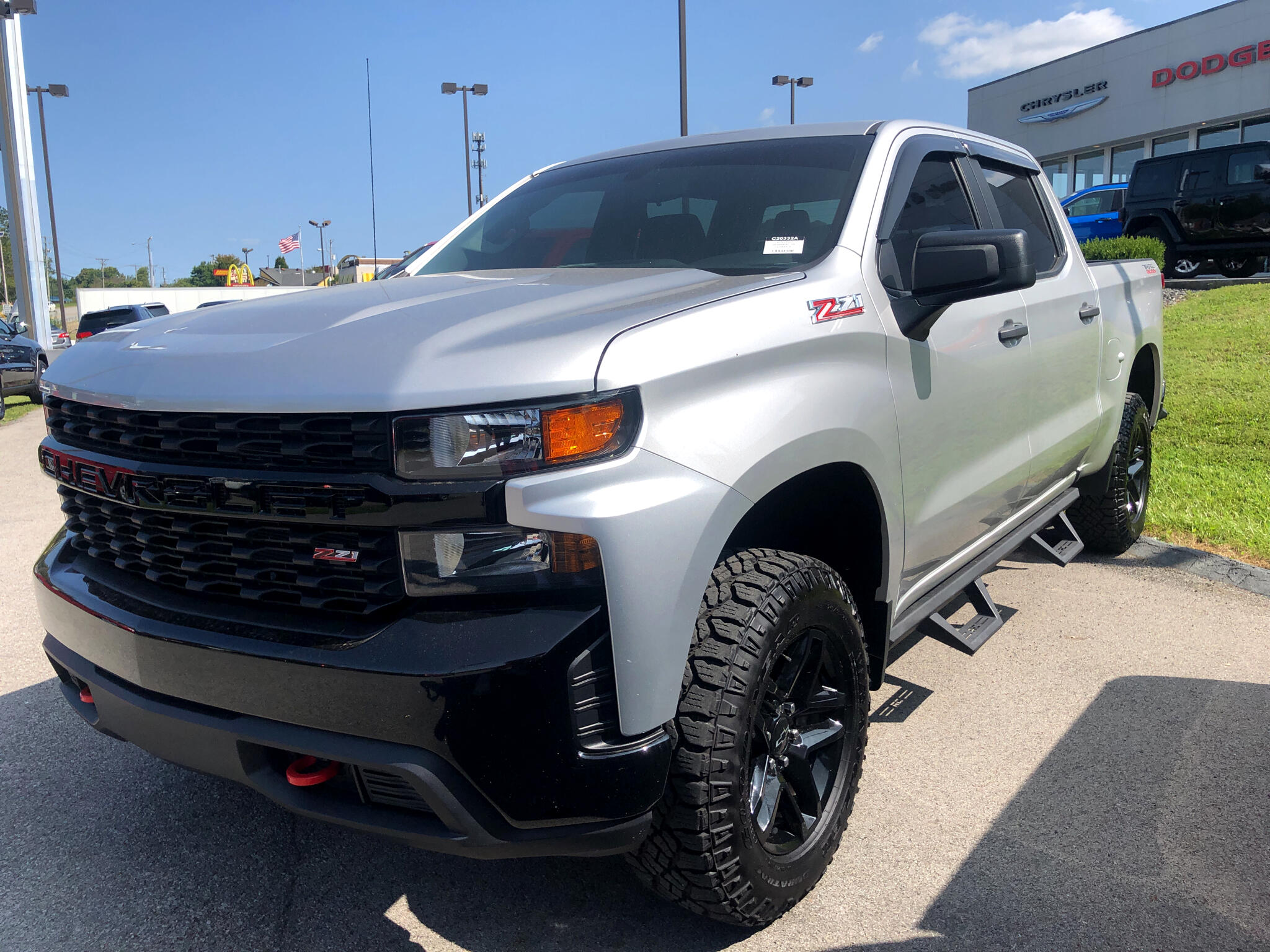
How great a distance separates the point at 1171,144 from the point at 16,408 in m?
28.0

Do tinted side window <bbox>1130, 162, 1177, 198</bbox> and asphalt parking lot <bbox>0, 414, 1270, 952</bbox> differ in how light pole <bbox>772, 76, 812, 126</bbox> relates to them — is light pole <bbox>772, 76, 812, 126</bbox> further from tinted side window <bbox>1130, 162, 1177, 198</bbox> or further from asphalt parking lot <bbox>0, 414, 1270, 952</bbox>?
asphalt parking lot <bbox>0, 414, 1270, 952</bbox>

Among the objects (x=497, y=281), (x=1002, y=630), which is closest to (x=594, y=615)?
(x=497, y=281)

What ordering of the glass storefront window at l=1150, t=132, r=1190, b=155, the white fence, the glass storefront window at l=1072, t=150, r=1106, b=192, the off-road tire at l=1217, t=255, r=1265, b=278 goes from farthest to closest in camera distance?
the white fence, the glass storefront window at l=1072, t=150, r=1106, b=192, the glass storefront window at l=1150, t=132, r=1190, b=155, the off-road tire at l=1217, t=255, r=1265, b=278

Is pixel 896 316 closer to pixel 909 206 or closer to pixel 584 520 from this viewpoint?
pixel 909 206

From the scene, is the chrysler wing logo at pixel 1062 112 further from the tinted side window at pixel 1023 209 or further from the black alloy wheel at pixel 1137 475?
the tinted side window at pixel 1023 209

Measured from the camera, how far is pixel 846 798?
2.48 m

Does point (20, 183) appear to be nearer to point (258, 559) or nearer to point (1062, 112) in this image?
point (1062, 112)

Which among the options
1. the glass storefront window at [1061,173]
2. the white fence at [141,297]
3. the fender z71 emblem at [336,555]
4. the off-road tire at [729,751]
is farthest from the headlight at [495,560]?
the white fence at [141,297]

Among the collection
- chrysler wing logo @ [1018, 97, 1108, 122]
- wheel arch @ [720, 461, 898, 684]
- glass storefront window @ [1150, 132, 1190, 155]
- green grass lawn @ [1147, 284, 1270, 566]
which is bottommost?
green grass lawn @ [1147, 284, 1270, 566]

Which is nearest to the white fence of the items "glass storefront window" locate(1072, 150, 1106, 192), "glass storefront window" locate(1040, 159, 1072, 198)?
"glass storefront window" locate(1040, 159, 1072, 198)

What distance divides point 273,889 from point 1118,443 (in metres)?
4.04

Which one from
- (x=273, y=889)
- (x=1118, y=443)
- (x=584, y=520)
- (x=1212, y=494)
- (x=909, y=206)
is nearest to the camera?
(x=584, y=520)

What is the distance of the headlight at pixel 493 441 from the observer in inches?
70.0

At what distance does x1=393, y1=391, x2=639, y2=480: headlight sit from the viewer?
5.83 feet
